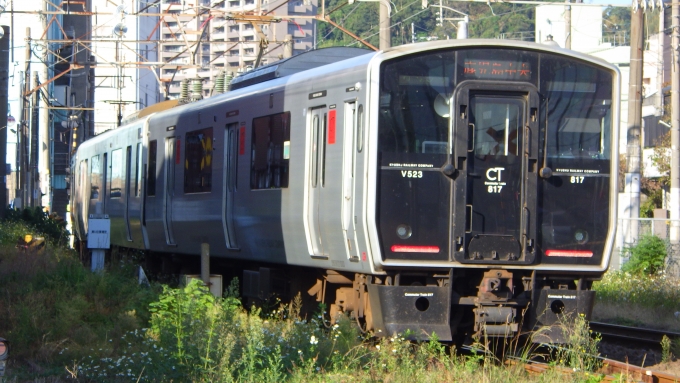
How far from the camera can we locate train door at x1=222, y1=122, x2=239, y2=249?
1197cm

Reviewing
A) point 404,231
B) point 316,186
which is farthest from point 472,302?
point 316,186

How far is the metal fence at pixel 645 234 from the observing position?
18.5m

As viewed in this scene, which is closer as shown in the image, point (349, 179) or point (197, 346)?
point (197, 346)

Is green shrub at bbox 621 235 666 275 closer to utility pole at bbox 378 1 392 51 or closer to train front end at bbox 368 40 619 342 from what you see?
utility pole at bbox 378 1 392 51

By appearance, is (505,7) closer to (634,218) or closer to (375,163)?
(634,218)

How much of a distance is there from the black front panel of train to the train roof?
337 cm

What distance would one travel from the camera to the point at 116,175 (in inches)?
718

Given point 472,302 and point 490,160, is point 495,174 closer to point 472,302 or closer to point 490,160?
point 490,160

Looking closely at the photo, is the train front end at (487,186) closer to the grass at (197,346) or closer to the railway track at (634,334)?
the grass at (197,346)

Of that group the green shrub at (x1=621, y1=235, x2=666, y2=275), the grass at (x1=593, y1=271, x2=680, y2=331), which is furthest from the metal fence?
the grass at (x1=593, y1=271, x2=680, y2=331)

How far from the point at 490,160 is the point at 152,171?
785cm

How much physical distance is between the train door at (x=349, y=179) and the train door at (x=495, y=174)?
0.96 m

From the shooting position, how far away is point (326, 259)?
9742mm

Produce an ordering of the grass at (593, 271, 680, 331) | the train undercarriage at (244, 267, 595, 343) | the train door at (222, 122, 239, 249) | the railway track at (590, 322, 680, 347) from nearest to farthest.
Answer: the train undercarriage at (244, 267, 595, 343), the railway track at (590, 322, 680, 347), the train door at (222, 122, 239, 249), the grass at (593, 271, 680, 331)
